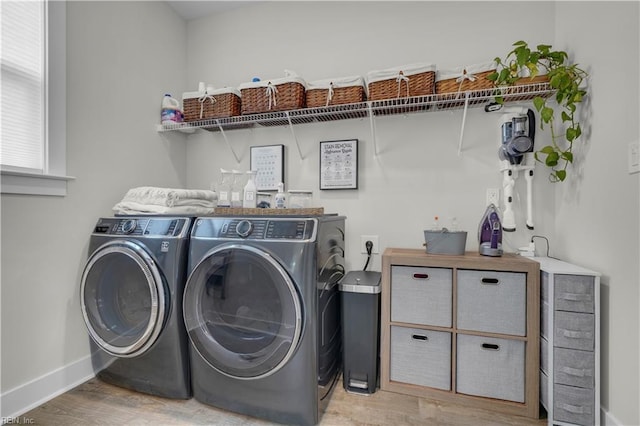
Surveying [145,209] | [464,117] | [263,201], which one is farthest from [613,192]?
[145,209]

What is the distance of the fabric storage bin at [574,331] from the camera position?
1.21 metres

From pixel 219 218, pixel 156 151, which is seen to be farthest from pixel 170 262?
pixel 156 151

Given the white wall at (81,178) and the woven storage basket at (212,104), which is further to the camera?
the woven storage basket at (212,104)

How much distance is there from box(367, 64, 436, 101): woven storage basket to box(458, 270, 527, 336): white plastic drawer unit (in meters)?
1.04

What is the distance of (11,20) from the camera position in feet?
4.54

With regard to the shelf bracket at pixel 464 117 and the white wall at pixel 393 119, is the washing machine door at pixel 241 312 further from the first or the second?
the shelf bracket at pixel 464 117

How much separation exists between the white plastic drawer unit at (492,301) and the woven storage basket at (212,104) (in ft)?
5.84

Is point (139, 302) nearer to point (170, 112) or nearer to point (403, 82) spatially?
point (170, 112)

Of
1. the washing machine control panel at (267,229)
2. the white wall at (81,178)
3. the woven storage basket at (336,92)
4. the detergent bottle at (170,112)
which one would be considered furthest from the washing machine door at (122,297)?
the woven storage basket at (336,92)

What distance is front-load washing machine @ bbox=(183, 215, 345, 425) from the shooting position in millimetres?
1232

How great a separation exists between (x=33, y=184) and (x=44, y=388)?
105 cm

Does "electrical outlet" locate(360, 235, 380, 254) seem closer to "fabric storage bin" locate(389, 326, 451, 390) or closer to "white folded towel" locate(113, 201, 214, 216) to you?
"fabric storage bin" locate(389, 326, 451, 390)

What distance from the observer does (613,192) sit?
47.7 inches

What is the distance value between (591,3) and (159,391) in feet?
9.53
